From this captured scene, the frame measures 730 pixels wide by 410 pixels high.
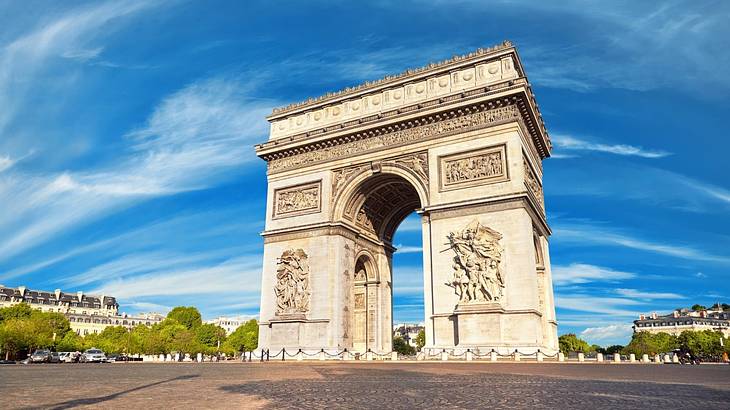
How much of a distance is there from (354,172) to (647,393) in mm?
20425

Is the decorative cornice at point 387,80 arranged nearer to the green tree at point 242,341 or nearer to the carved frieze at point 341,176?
the carved frieze at point 341,176

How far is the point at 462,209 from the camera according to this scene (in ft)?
73.1

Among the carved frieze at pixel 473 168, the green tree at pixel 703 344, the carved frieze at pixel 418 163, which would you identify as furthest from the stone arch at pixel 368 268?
the green tree at pixel 703 344

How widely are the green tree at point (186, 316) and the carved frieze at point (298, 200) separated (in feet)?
177

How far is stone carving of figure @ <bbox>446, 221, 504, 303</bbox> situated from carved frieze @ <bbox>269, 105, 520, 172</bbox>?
467 cm

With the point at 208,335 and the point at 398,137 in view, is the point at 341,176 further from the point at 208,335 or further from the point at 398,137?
the point at 208,335

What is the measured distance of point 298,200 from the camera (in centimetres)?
2723

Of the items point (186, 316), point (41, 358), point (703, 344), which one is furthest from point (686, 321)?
point (41, 358)

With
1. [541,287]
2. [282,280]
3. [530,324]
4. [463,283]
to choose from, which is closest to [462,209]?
[463,283]

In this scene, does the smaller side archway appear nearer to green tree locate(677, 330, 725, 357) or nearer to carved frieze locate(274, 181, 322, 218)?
carved frieze locate(274, 181, 322, 218)

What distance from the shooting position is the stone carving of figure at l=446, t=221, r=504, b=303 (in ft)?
67.7

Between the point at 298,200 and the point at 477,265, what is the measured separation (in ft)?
34.5

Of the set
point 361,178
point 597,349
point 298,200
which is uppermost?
point 361,178

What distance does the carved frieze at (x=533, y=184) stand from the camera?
23.2 metres
